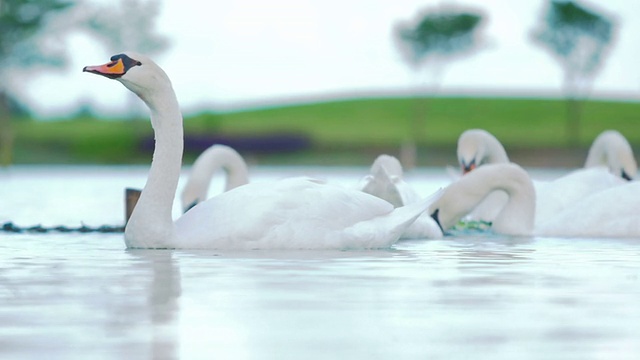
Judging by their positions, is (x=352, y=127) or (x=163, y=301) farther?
(x=352, y=127)

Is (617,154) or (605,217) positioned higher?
(617,154)

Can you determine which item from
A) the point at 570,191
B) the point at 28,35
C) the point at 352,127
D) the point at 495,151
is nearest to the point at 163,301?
the point at 570,191

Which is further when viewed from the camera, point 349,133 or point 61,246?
point 349,133

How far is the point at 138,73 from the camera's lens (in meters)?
11.5

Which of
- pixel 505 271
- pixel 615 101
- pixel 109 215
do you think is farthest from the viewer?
pixel 615 101

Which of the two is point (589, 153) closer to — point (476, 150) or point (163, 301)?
point (476, 150)

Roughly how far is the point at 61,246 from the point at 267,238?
200 cm

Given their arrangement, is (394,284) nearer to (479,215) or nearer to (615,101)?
(479,215)

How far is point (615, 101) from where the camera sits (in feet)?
329

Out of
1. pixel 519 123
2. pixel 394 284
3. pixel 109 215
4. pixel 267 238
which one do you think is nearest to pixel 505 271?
pixel 394 284

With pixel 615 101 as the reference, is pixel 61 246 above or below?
below

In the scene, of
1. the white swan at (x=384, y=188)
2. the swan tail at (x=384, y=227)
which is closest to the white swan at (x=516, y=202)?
the white swan at (x=384, y=188)

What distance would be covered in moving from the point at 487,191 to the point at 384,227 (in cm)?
328

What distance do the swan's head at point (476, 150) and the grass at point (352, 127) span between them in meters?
52.4
